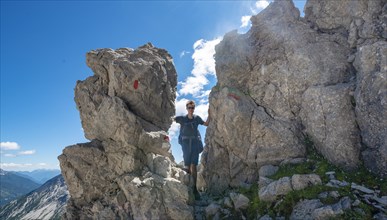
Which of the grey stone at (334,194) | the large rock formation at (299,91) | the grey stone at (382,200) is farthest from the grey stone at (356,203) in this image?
the large rock formation at (299,91)

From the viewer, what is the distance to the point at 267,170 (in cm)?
2125

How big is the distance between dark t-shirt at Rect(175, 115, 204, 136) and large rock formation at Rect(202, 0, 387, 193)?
6.37 ft

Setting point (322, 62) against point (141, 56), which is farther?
point (141, 56)

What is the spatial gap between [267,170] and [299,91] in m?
7.37

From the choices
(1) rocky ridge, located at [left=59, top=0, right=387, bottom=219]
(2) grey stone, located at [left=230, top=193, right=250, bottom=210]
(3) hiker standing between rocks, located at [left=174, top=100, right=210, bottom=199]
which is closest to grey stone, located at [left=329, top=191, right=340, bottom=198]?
(1) rocky ridge, located at [left=59, top=0, right=387, bottom=219]

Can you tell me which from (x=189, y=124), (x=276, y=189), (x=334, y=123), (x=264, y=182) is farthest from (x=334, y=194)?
(x=189, y=124)

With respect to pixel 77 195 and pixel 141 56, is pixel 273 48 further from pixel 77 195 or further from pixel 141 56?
pixel 77 195

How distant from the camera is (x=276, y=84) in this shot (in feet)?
81.1

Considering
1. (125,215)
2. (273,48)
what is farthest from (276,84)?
(125,215)

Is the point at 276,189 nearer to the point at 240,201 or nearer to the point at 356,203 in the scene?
the point at 240,201

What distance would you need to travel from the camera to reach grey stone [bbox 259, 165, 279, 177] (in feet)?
68.8

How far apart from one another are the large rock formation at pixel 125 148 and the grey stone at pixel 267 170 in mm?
6062

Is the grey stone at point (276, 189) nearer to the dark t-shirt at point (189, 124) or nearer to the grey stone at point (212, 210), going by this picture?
the grey stone at point (212, 210)

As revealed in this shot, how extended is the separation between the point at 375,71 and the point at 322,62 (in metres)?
4.98
